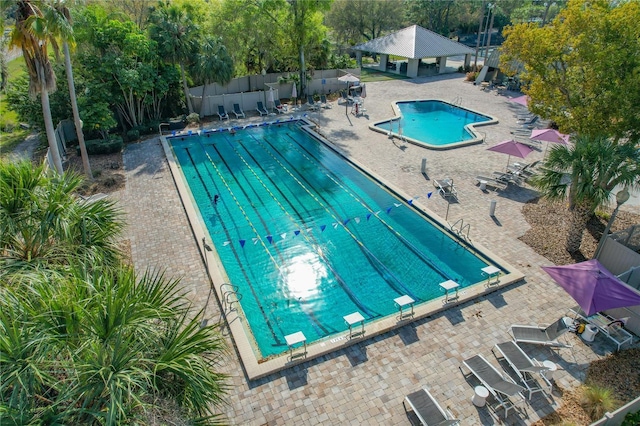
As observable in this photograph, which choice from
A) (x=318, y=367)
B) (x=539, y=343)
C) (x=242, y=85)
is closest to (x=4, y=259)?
(x=318, y=367)

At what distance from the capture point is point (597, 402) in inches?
355

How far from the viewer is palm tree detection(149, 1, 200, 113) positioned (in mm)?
25938

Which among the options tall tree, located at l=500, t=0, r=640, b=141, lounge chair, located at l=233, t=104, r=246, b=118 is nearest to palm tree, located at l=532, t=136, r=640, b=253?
tall tree, located at l=500, t=0, r=640, b=141

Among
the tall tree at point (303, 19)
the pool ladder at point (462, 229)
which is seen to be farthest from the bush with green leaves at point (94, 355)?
the tall tree at point (303, 19)

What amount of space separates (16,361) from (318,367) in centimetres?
668

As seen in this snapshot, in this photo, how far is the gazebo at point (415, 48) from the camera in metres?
42.9

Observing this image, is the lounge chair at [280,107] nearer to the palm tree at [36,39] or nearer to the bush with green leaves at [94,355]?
the palm tree at [36,39]

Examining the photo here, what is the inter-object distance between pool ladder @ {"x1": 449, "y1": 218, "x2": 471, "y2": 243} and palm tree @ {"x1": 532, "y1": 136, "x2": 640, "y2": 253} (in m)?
3.08

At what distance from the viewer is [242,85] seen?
3575 centimetres

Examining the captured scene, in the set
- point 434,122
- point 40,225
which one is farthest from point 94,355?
point 434,122

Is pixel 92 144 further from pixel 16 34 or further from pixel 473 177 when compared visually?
pixel 473 177

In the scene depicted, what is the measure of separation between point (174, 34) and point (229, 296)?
20.6 meters

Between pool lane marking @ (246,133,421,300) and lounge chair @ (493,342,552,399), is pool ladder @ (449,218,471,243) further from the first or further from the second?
lounge chair @ (493,342,552,399)

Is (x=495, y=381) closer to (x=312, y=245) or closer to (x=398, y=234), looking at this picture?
(x=398, y=234)
